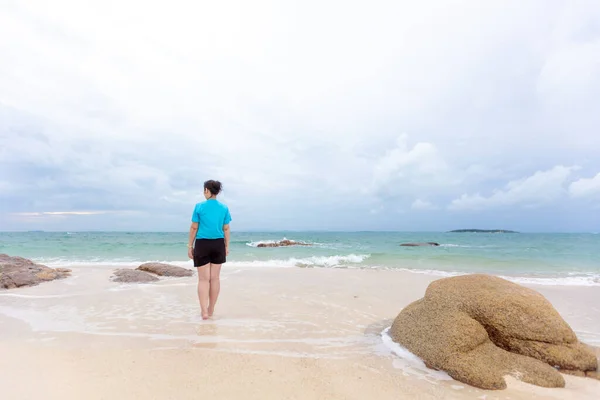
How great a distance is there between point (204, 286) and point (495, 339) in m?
4.25

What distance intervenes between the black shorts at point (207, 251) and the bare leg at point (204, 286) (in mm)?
102

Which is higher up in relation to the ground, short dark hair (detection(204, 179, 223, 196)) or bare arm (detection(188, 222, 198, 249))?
short dark hair (detection(204, 179, 223, 196))

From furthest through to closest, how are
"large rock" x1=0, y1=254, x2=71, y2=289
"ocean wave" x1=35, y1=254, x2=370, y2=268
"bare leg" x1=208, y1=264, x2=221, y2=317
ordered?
"ocean wave" x1=35, y1=254, x2=370, y2=268 → "large rock" x1=0, y1=254, x2=71, y2=289 → "bare leg" x1=208, y1=264, x2=221, y2=317

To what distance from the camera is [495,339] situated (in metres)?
3.93

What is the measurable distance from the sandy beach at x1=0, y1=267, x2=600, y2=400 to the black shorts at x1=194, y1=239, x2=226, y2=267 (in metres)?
0.98

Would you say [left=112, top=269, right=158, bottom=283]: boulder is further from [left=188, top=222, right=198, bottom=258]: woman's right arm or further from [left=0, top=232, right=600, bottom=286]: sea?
[left=0, top=232, right=600, bottom=286]: sea

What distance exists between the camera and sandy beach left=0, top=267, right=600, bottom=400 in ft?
10.4

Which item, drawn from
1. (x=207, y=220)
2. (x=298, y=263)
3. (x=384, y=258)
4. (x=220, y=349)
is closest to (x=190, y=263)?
(x=298, y=263)

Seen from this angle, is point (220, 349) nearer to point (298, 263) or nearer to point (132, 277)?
point (132, 277)

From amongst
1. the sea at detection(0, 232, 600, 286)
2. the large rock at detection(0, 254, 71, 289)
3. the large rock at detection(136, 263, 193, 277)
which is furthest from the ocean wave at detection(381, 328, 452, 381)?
the large rock at detection(0, 254, 71, 289)

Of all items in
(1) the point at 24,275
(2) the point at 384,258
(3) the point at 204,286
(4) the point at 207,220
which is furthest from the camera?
(2) the point at 384,258

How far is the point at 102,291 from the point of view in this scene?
26.3 feet

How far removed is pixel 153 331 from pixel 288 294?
11.7ft

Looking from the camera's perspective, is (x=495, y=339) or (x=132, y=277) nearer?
(x=495, y=339)
